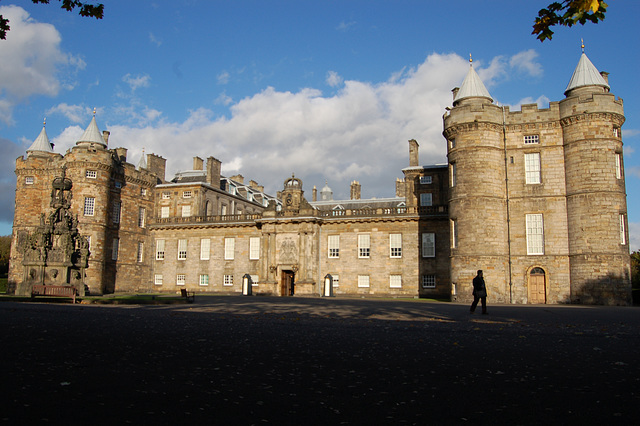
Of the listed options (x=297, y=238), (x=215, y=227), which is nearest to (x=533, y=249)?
(x=297, y=238)

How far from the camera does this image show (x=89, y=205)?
46125 mm

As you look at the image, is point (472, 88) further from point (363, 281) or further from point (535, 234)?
point (363, 281)

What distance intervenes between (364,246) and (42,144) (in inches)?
1315

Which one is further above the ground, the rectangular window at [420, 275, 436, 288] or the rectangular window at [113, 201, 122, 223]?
the rectangular window at [113, 201, 122, 223]

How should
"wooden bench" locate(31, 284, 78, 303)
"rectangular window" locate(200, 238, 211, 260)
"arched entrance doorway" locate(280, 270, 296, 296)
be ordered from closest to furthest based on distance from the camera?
"wooden bench" locate(31, 284, 78, 303)
"arched entrance doorway" locate(280, 270, 296, 296)
"rectangular window" locate(200, 238, 211, 260)

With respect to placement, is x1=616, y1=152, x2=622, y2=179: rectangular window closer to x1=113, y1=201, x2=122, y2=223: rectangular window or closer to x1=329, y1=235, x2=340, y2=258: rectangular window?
x1=329, y1=235, x2=340, y2=258: rectangular window

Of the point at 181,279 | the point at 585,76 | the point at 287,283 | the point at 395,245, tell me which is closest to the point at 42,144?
the point at 181,279

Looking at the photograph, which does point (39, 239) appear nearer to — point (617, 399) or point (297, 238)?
point (297, 238)

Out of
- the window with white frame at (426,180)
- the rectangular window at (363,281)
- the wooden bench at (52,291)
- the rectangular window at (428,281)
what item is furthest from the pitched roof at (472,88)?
the wooden bench at (52,291)

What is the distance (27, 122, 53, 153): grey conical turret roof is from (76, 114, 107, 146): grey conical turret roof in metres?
4.19

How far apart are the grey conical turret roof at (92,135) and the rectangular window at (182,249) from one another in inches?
481

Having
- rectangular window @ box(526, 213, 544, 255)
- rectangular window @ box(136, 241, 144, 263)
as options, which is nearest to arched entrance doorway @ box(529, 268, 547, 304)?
rectangular window @ box(526, 213, 544, 255)

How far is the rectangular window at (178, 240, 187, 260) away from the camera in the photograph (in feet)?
163

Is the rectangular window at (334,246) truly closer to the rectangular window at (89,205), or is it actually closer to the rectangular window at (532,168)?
the rectangular window at (532,168)
